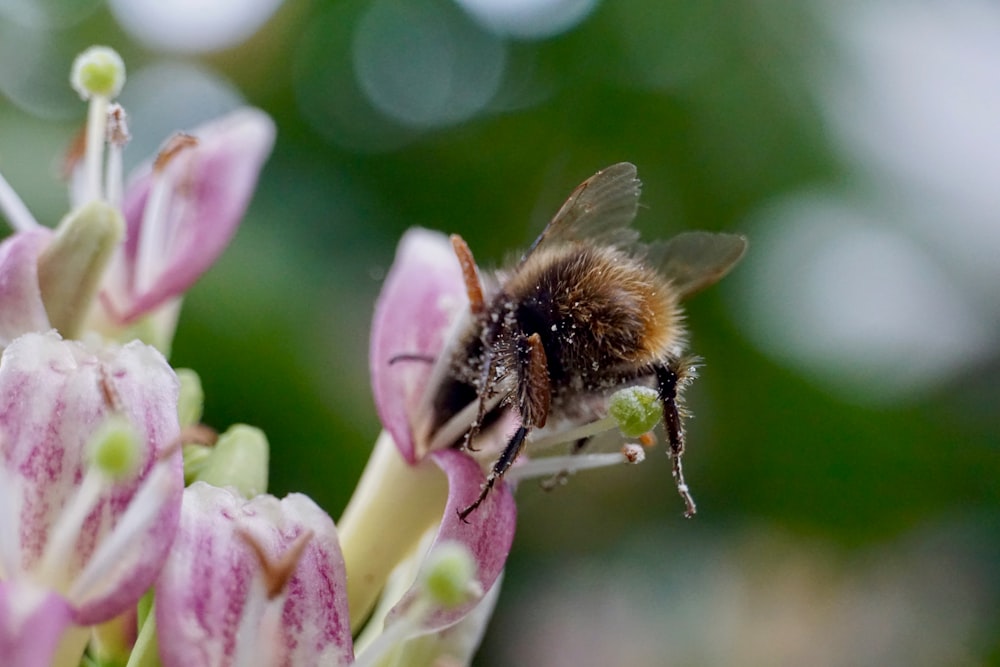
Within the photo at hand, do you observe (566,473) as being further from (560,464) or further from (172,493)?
(172,493)

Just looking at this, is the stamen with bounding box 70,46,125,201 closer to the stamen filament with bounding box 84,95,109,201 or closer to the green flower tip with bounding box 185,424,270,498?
the stamen filament with bounding box 84,95,109,201

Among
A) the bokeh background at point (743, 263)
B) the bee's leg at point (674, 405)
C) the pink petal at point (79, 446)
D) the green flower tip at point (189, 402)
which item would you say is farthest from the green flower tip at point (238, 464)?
the bokeh background at point (743, 263)

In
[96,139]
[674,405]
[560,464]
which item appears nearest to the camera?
[674,405]

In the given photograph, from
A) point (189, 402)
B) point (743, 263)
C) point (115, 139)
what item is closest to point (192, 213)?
point (115, 139)

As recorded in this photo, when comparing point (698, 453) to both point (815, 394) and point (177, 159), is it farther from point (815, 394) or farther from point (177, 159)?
point (177, 159)

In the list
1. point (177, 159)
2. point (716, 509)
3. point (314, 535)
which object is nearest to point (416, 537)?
point (314, 535)

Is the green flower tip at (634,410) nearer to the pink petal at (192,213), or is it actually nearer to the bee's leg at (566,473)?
the bee's leg at (566,473)

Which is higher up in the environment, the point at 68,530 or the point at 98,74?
the point at 98,74
